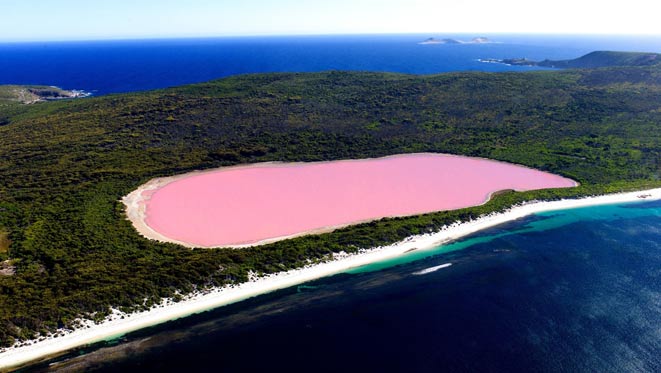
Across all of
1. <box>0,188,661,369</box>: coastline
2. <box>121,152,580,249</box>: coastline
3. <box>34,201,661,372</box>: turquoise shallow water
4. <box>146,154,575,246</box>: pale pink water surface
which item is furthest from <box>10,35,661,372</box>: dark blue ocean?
<box>146,154,575,246</box>: pale pink water surface

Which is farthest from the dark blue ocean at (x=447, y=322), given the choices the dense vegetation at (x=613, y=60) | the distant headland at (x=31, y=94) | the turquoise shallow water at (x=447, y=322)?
the distant headland at (x=31, y=94)

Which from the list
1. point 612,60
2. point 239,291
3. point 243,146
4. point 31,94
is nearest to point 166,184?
point 243,146

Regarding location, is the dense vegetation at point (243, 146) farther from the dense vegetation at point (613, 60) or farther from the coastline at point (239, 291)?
the dense vegetation at point (613, 60)

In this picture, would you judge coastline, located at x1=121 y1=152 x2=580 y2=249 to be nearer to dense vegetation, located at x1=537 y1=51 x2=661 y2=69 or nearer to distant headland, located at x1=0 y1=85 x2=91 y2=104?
distant headland, located at x1=0 y1=85 x2=91 y2=104

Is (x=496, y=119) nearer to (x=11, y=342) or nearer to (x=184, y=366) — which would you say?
(x=184, y=366)

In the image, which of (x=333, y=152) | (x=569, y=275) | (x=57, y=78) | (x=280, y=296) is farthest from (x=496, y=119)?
(x=57, y=78)
